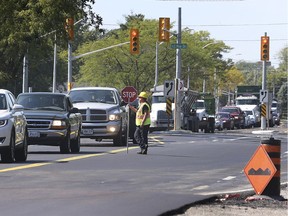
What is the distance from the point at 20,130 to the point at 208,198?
987 centimetres

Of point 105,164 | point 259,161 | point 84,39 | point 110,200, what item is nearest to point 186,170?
point 105,164

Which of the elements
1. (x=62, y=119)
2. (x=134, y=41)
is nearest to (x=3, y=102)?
(x=62, y=119)

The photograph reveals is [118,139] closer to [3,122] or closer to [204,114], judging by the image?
A: [3,122]

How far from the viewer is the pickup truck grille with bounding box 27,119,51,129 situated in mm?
28516

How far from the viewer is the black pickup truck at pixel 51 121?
28438mm

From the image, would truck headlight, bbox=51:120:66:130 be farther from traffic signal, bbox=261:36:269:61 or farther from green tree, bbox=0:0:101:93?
traffic signal, bbox=261:36:269:61

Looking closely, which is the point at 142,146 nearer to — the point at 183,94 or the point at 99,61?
the point at 183,94

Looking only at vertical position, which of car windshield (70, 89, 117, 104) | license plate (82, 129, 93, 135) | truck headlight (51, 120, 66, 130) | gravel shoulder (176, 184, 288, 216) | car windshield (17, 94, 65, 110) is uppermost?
car windshield (70, 89, 117, 104)

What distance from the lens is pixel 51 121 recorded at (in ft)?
93.7

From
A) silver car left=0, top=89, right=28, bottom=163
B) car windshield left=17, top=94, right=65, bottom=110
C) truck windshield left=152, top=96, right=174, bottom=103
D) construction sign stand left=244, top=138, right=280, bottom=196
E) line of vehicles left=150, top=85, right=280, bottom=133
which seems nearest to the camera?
construction sign stand left=244, top=138, right=280, bottom=196

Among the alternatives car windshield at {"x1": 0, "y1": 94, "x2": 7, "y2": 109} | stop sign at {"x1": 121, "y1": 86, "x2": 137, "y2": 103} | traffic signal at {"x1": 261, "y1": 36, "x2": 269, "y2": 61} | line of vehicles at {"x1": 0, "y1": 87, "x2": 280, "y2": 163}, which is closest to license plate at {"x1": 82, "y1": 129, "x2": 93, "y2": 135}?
line of vehicles at {"x1": 0, "y1": 87, "x2": 280, "y2": 163}

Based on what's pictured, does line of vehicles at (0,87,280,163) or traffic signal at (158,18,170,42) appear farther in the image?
traffic signal at (158,18,170,42)

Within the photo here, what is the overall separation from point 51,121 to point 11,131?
5485 millimetres

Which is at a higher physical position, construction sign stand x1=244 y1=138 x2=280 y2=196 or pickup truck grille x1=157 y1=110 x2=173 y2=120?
pickup truck grille x1=157 y1=110 x2=173 y2=120
